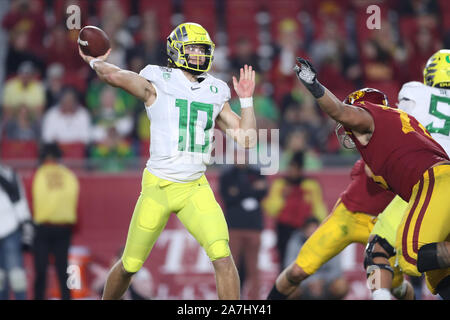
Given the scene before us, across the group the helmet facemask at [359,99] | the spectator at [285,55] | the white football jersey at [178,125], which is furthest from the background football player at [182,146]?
the spectator at [285,55]

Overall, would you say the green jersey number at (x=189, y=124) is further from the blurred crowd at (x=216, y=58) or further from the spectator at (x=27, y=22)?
the spectator at (x=27, y=22)

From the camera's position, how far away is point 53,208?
8234 millimetres

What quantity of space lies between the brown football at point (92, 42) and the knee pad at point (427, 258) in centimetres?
251

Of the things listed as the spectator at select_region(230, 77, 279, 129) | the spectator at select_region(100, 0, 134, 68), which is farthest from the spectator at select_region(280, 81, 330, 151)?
the spectator at select_region(100, 0, 134, 68)

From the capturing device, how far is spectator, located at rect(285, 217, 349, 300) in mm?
7582

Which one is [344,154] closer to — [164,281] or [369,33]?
[164,281]

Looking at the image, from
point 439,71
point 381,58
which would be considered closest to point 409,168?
point 439,71

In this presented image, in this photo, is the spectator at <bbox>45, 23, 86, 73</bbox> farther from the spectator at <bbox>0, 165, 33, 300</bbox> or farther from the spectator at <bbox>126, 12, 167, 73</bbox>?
the spectator at <bbox>0, 165, 33, 300</bbox>

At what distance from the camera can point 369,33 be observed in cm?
1177

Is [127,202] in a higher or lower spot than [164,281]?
higher

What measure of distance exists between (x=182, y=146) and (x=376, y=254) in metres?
1.57
